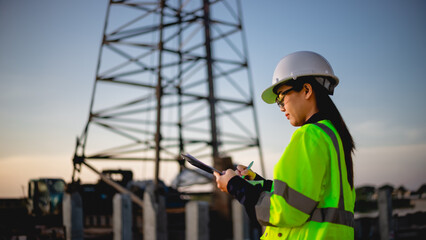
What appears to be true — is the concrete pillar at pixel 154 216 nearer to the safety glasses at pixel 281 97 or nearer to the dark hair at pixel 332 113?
the safety glasses at pixel 281 97

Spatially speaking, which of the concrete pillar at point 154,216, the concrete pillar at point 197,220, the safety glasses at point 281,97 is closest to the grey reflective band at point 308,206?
the safety glasses at point 281,97

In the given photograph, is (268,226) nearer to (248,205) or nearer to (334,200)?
(248,205)

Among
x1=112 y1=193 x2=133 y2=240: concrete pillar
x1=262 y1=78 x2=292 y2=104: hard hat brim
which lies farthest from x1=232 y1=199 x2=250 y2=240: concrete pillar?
x1=262 y1=78 x2=292 y2=104: hard hat brim

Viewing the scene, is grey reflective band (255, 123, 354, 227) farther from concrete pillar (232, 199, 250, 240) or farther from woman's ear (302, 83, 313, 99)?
concrete pillar (232, 199, 250, 240)

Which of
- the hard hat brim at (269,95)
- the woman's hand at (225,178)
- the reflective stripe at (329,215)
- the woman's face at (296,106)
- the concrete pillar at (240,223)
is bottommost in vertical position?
the concrete pillar at (240,223)

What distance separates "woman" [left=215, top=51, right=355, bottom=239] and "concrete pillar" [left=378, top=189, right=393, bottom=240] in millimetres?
6513

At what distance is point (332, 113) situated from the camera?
7.25ft

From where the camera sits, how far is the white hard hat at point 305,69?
89.5 inches

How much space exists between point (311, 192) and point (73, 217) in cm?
749

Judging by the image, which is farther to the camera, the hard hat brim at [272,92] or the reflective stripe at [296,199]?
the hard hat brim at [272,92]

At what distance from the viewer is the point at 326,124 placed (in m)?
2.09

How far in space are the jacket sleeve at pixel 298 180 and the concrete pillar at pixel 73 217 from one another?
23.9 feet

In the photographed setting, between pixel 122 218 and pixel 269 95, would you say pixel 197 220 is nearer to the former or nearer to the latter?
pixel 122 218

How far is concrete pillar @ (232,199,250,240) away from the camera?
23.0 ft
